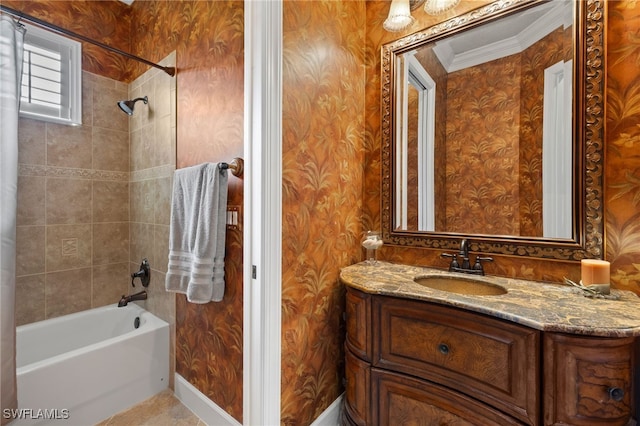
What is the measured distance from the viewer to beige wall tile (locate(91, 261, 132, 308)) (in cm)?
214

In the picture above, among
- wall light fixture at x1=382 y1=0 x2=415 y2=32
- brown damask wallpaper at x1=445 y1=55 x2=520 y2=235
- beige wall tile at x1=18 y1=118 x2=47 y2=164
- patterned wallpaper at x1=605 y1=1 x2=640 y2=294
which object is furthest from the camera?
beige wall tile at x1=18 y1=118 x2=47 y2=164

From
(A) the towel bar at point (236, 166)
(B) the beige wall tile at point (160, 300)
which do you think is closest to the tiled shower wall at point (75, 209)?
(B) the beige wall tile at point (160, 300)

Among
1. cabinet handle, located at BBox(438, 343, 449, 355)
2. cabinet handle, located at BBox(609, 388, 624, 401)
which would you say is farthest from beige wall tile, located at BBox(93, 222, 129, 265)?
cabinet handle, located at BBox(609, 388, 624, 401)

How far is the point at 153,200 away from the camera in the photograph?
2.00 m

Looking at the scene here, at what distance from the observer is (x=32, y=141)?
6.05 feet

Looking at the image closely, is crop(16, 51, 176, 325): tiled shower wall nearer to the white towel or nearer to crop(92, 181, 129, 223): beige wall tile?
crop(92, 181, 129, 223): beige wall tile

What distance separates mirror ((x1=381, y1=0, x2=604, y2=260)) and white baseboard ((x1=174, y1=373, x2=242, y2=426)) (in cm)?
131

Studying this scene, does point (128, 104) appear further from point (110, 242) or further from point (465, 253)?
point (465, 253)

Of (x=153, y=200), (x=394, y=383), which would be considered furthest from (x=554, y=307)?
(x=153, y=200)

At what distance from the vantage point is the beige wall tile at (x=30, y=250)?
181 centimetres

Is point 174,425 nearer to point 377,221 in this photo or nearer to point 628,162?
point 377,221

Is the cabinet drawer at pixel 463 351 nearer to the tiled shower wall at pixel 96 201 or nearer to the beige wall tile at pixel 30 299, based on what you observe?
the tiled shower wall at pixel 96 201

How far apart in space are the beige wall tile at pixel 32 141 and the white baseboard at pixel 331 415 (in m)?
2.42

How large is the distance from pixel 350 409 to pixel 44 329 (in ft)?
6.94
